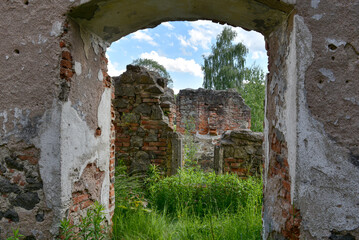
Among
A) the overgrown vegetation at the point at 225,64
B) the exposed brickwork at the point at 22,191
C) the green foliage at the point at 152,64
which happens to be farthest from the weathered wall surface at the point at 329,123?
the green foliage at the point at 152,64

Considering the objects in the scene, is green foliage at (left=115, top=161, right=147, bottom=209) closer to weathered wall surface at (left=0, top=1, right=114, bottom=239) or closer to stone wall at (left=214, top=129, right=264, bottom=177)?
weathered wall surface at (left=0, top=1, right=114, bottom=239)

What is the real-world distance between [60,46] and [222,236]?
7.30 feet

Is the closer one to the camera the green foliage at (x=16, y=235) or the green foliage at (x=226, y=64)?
the green foliage at (x=16, y=235)

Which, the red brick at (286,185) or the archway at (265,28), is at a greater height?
the archway at (265,28)

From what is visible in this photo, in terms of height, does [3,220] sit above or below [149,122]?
below

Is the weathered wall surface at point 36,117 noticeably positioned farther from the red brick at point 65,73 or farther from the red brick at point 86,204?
the red brick at point 86,204

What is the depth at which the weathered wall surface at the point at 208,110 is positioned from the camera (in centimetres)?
1008

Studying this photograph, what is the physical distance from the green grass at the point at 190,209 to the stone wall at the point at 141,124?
16.7 inches

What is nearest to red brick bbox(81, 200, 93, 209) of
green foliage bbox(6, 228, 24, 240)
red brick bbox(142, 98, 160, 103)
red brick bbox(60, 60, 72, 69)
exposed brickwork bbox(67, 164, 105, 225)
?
exposed brickwork bbox(67, 164, 105, 225)

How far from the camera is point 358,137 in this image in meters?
1.70

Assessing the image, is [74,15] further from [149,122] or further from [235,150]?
[235,150]

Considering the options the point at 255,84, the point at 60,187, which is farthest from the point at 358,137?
the point at 255,84

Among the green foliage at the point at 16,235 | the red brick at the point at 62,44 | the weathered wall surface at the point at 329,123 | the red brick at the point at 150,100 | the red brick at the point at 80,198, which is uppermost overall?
the red brick at the point at 62,44

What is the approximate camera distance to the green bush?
386 centimetres
